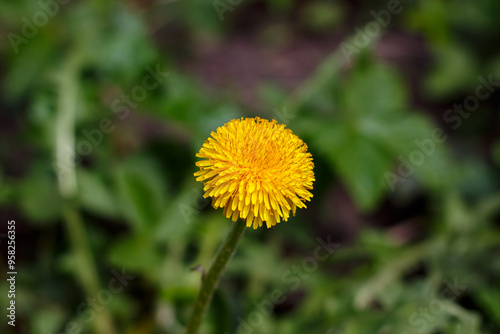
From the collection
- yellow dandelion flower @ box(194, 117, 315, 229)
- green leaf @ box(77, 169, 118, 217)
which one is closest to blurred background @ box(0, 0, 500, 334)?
green leaf @ box(77, 169, 118, 217)

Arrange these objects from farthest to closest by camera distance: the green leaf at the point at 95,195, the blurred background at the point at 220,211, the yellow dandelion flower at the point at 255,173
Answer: the green leaf at the point at 95,195
the blurred background at the point at 220,211
the yellow dandelion flower at the point at 255,173

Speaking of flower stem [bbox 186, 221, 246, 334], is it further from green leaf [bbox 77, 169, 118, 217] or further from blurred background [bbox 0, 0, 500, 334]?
green leaf [bbox 77, 169, 118, 217]

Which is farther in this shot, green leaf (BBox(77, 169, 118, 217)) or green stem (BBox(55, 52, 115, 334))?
green leaf (BBox(77, 169, 118, 217))

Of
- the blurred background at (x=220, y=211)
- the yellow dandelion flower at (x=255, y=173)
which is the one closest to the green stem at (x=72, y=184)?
the blurred background at (x=220, y=211)

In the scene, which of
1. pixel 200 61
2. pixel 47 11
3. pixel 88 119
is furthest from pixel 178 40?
pixel 88 119

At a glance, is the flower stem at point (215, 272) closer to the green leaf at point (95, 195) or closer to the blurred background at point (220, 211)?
the blurred background at point (220, 211)

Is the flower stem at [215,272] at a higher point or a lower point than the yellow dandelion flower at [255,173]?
lower

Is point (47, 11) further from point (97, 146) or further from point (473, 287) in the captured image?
point (473, 287)

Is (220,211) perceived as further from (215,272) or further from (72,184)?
(215,272)
